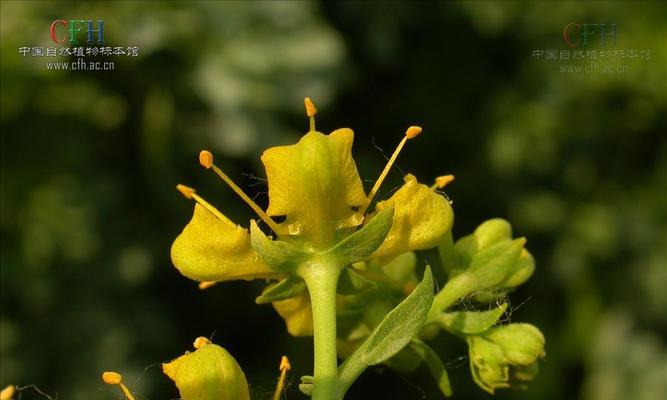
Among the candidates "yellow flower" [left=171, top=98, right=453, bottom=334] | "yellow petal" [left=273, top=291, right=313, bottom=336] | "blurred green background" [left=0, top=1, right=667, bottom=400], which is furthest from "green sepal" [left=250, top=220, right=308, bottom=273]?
"blurred green background" [left=0, top=1, right=667, bottom=400]

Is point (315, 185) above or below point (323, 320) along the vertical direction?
above

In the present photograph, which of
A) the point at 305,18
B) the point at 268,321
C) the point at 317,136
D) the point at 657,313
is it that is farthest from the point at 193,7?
the point at 657,313

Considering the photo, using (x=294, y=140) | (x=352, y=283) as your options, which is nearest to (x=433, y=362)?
(x=352, y=283)

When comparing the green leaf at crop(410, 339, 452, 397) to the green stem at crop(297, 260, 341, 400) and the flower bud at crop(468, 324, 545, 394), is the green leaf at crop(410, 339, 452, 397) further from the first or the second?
the green stem at crop(297, 260, 341, 400)

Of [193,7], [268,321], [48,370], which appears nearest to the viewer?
[193,7]

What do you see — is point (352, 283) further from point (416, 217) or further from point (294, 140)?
point (294, 140)

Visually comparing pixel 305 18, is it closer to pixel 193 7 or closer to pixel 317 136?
A: pixel 193 7

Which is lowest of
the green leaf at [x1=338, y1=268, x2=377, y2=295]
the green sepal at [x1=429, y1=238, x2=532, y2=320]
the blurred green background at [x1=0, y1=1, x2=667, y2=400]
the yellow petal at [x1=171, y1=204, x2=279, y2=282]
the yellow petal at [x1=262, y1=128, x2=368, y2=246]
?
the blurred green background at [x1=0, y1=1, x2=667, y2=400]
